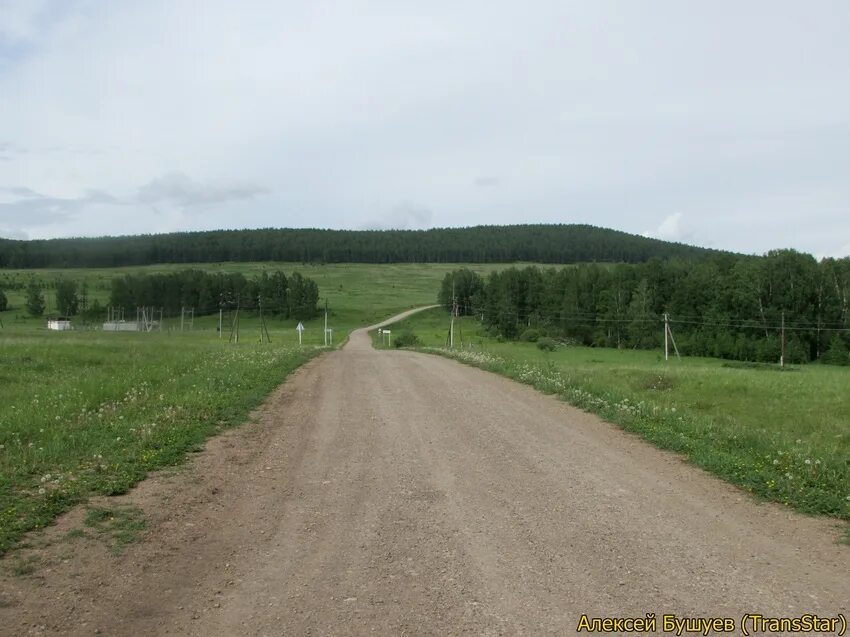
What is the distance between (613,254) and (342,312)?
7200 cm

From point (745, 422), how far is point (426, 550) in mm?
13801

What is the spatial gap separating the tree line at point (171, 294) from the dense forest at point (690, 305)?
26.6m

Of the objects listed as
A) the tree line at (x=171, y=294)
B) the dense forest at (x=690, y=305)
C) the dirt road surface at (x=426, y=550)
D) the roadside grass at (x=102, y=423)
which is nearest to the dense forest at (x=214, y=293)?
the tree line at (x=171, y=294)

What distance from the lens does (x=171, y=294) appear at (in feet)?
173

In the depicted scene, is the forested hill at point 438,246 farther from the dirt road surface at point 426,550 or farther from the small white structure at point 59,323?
the dirt road surface at point 426,550

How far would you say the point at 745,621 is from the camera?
4203mm

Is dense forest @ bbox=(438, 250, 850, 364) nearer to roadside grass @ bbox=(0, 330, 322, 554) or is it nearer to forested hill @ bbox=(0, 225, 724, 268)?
forested hill @ bbox=(0, 225, 724, 268)

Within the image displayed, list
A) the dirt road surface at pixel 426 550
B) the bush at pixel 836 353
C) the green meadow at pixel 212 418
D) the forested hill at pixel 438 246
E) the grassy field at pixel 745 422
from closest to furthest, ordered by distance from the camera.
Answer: the dirt road surface at pixel 426 550 → the green meadow at pixel 212 418 → the grassy field at pixel 745 422 → the bush at pixel 836 353 → the forested hill at pixel 438 246

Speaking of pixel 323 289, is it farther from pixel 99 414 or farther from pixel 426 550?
pixel 426 550

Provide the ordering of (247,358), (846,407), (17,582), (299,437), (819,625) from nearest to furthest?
(819,625) → (17,582) → (299,437) → (846,407) → (247,358)

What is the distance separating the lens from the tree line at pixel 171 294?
47.5 m

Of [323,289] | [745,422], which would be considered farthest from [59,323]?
[323,289]

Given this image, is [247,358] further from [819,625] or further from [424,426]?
[819,625]

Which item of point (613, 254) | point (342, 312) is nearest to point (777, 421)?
point (342, 312)
